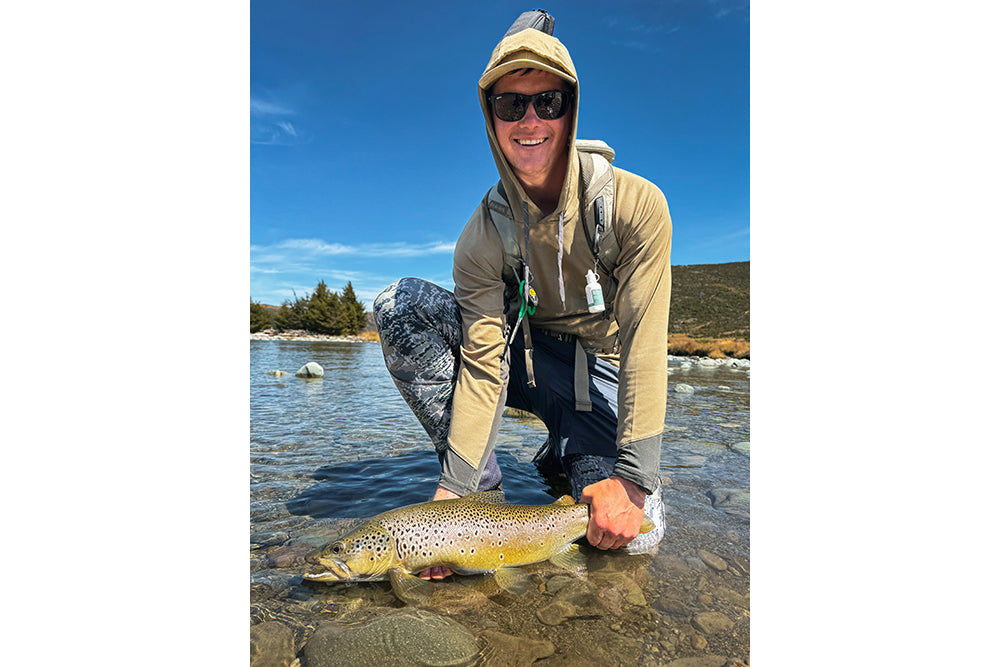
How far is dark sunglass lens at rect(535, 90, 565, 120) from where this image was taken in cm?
249

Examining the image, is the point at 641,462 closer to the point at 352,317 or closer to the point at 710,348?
the point at 710,348

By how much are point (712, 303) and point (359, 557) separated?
3028cm

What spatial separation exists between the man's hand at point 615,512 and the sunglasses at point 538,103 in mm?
1796

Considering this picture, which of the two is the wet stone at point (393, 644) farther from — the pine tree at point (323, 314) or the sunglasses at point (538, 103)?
the pine tree at point (323, 314)

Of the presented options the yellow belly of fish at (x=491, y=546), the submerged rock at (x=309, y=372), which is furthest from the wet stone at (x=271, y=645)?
the submerged rock at (x=309, y=372)

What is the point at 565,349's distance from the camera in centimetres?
318

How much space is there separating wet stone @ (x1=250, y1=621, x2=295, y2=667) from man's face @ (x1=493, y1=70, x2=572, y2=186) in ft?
7.33

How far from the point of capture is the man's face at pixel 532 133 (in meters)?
2.50
